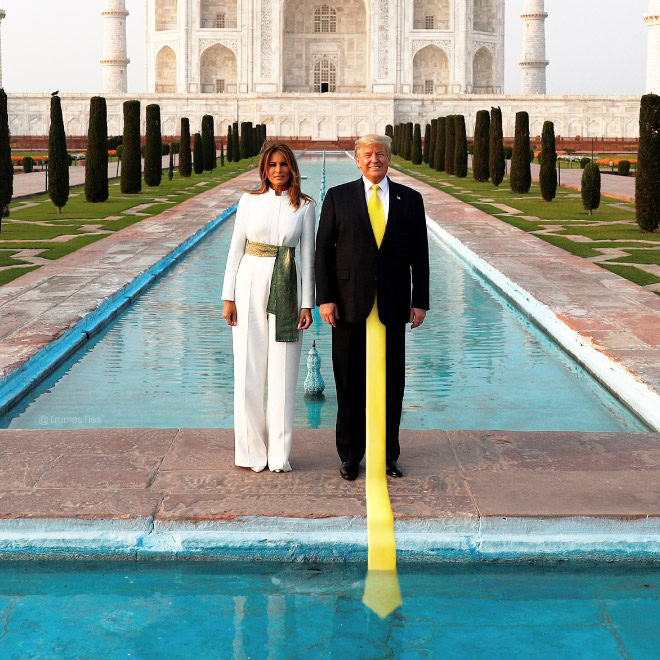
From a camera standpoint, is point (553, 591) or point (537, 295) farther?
point (537, 295)

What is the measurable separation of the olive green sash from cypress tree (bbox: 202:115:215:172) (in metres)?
21.4

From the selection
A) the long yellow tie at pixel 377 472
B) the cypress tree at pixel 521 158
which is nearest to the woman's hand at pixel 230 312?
the long yellow tie at pixel 377 472

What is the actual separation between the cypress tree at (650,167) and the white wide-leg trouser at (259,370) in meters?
8.05

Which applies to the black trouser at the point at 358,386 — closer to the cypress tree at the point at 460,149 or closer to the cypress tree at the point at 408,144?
the cypress tree at the point at 460,149

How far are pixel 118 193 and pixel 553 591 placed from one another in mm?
14930

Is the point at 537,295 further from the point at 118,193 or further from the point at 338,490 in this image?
the point at 118,193

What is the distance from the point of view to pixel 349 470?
10.3 ft

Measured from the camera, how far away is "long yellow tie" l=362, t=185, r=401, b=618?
8.68ft

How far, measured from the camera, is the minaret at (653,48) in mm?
40125

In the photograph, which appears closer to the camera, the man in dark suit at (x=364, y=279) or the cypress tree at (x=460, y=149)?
the man in dark suit at (x=364, y=279)

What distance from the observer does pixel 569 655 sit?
2.29 meters

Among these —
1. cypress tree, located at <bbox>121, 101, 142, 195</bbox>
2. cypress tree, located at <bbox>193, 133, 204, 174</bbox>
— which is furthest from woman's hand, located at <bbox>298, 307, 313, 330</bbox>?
cypress tree, located at <bbox>193, 133, 204, 174</bbox>

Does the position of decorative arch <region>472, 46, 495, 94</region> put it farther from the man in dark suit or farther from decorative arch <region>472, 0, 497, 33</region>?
the man in dark suit

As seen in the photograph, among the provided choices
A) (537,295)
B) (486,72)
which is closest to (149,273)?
(537,295)
